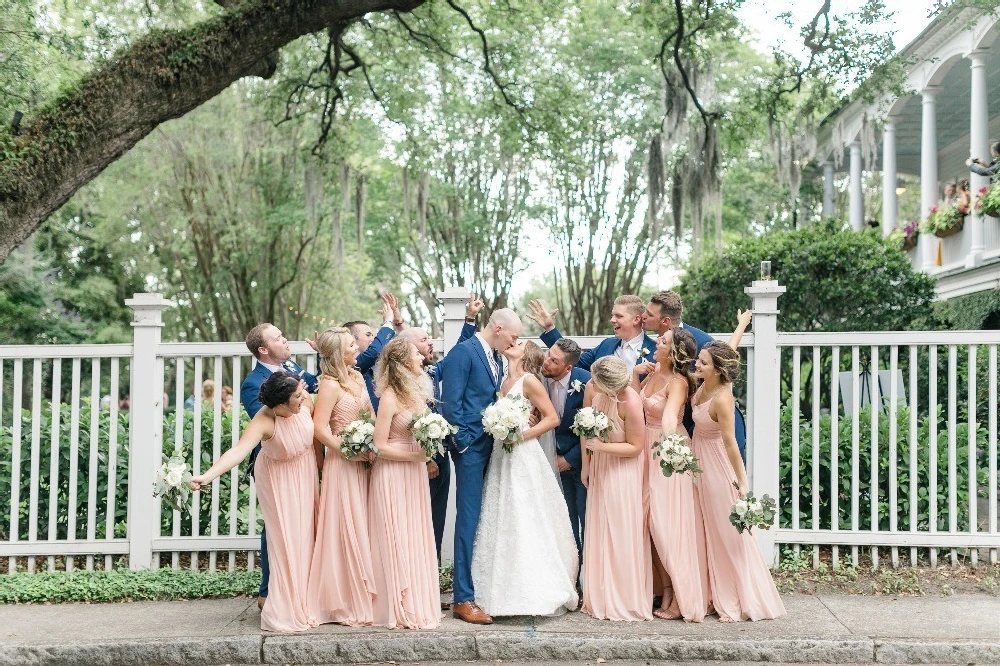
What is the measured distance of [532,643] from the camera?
17.5 feet

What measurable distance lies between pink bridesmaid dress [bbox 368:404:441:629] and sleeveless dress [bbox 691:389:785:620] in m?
1.66

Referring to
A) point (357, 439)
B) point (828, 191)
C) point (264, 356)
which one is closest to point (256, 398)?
point (264, 356)

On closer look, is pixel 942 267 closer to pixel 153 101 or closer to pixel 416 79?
pixel 416 79

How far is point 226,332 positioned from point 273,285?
6.02 ft

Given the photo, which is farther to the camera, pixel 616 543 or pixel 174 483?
pixel 616 543

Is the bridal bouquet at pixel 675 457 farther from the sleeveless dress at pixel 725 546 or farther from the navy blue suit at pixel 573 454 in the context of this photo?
the navy blue suit at pixel 573 454

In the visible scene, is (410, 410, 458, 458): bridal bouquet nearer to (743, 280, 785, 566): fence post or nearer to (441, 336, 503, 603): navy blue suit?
(441, 336, 503, 603): navy blue suit

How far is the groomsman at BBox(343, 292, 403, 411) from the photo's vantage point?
20.6 feet

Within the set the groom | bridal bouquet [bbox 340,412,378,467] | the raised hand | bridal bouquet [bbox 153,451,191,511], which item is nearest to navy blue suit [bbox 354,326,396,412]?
the groom

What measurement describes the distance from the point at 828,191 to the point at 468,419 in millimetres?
20469

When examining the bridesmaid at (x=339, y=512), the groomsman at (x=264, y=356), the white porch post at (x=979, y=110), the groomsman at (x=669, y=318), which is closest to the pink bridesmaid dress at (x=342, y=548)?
the bridesmaid at (x=339, y=512)

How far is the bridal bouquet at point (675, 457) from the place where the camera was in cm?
556

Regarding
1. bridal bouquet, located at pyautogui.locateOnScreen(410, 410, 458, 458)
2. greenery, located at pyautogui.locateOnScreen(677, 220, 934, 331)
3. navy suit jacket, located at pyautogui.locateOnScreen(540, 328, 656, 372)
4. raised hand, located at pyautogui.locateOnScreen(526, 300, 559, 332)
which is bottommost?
bridal bouquet, located at pyautogui.locateOnScreen(410, 410, 458, 458)

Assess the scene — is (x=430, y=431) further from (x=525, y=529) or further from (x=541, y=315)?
(x=541, y=315)
